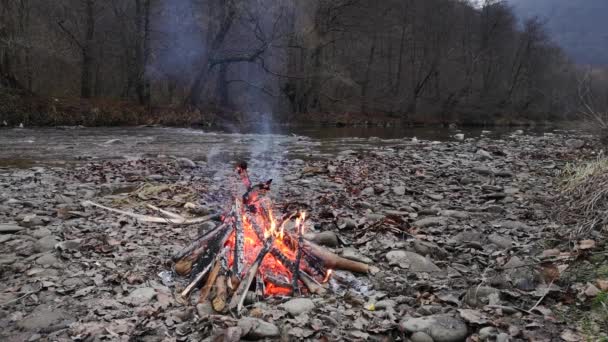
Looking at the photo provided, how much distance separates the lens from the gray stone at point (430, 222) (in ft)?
16.6

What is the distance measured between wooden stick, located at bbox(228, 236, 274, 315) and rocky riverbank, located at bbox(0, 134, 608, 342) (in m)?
0.12

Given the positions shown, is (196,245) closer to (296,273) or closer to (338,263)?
(296,273)

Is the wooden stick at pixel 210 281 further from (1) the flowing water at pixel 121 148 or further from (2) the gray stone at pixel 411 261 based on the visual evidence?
(1) the flowing water at pixel 121 148

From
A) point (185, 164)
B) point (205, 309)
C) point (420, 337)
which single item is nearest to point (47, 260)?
point (205, 309)

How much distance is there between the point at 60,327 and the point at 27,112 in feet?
60.7

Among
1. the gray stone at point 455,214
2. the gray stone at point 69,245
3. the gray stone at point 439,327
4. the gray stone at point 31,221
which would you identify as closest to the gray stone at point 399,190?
the gray stone at point 455,214

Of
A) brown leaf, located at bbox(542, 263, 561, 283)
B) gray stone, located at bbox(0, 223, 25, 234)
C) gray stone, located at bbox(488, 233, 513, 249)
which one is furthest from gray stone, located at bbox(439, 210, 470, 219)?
gray stone, located at bbox(0, 223, 25, 234)

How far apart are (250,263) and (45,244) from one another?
2.09 metres

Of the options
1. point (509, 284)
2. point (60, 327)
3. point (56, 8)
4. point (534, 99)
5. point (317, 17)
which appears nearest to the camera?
point (60, 327)

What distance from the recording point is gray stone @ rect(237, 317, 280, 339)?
2.72m

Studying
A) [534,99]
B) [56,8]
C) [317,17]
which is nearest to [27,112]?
[56,8]

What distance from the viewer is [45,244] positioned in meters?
4.02

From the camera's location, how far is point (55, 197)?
5.80 m

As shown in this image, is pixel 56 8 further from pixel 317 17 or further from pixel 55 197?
pixel 55 197
